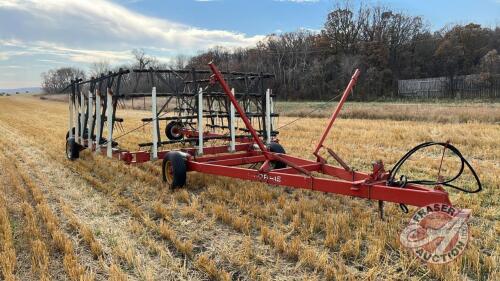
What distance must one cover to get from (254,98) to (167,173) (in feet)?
10.3

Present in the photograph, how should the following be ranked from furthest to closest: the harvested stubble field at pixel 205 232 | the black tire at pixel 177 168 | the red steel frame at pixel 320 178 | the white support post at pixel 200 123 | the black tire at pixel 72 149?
the black tire at pixel 72 149 → the white support post at pixel 200 123 → the black tire at pixel 177 168 → the red steel frame at pixel 320 178 → the harvested stubble field at pixel 205 232

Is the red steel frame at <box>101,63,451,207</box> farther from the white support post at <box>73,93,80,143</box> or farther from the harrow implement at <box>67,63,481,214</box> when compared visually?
the white support post at <box>73,93,80,143</box>

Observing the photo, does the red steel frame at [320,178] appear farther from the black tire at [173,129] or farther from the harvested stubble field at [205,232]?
the black tire at [173,129]

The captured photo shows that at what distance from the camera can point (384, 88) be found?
165 feet

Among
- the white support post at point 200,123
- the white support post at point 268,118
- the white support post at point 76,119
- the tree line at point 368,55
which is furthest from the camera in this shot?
the tree line at point 368,55

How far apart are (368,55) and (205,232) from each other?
177 ft

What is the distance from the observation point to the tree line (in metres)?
50.2

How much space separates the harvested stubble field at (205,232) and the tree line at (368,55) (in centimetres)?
3919

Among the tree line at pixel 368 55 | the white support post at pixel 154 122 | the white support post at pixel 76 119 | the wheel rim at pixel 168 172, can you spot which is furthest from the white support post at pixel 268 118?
the tree line at pixel 368 55

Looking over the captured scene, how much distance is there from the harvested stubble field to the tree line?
129 ft

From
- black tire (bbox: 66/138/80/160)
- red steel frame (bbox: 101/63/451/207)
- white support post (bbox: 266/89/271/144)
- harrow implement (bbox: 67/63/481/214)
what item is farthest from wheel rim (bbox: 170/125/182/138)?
red steel frame (bbox: 101/63/451/207)

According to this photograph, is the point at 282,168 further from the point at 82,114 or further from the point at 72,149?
the point at 72,149

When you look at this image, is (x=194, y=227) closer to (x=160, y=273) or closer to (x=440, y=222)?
(x=160, y=273)

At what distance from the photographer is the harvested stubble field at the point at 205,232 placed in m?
3.86
